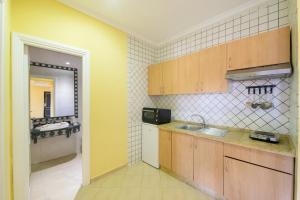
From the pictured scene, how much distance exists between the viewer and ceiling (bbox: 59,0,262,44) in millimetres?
1814

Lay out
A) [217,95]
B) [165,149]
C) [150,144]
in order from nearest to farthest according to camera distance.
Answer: [217,95], [165,149], [150,144]

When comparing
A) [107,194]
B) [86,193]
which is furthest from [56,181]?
[107,194]

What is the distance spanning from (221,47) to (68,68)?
3.18 metres

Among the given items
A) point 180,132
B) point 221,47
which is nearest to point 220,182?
point 180,132

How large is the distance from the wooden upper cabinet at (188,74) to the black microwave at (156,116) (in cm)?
50

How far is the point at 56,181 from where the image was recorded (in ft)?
6.91

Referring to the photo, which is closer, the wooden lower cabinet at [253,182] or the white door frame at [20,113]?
the wooden lower cabinet at [253,182]

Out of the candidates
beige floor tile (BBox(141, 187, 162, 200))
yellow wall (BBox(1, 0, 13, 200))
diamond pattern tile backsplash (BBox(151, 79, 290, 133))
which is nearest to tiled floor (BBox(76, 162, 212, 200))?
beige floor tile (BBox(141, 187, 162, 200))

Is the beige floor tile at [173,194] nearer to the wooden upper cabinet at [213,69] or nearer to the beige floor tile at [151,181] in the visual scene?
the beige floor tile at [151,181]

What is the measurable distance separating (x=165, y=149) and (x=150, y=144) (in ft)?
1.22

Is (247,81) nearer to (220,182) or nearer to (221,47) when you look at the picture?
(221,47)

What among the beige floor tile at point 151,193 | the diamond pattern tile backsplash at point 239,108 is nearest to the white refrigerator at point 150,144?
the beige floor tile at point 151,193

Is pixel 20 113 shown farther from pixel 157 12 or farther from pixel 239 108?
pixel 239 108

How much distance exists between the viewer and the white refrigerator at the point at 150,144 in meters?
2.51
